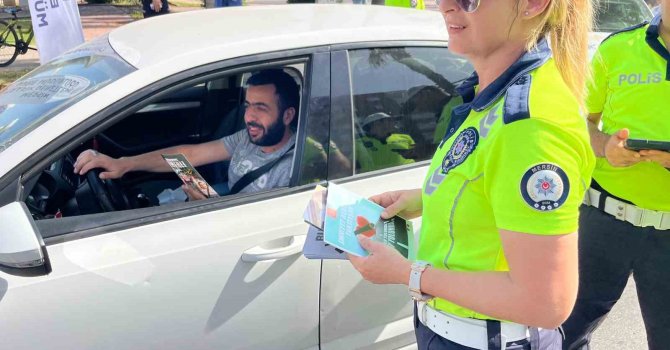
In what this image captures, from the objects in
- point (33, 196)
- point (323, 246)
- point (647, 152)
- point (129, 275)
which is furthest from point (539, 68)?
point (33, 196)

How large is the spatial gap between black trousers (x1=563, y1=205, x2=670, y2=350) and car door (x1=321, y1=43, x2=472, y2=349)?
0.61 metres

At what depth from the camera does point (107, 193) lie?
2.36 m

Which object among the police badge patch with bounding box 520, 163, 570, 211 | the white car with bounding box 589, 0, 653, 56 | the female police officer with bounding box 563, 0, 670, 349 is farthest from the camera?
the white car with bounding box 589, 0, 653, 56

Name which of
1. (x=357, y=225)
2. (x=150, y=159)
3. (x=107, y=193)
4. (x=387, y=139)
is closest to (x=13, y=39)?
(x=150, y=159)

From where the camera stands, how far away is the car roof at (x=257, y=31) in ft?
6.50

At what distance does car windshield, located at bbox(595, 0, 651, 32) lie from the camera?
5391mm

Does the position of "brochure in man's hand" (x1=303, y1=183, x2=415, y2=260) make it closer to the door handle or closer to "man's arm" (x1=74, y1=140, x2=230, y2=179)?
the door handle

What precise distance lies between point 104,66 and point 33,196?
0.54 metres

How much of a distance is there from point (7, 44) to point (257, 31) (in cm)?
829

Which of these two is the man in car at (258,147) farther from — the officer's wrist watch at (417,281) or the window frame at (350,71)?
the officer's wrist watch at (417,281)

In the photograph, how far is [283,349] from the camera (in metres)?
2.00

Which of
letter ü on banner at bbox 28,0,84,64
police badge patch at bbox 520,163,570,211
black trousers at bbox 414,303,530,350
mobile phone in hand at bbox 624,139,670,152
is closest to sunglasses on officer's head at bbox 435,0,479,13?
police badge patch at bbox 520,163,570,211

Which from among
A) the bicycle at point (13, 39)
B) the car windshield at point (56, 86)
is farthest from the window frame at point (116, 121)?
the bicycle at point (13, 39)

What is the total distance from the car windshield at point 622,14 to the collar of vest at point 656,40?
359 cm
